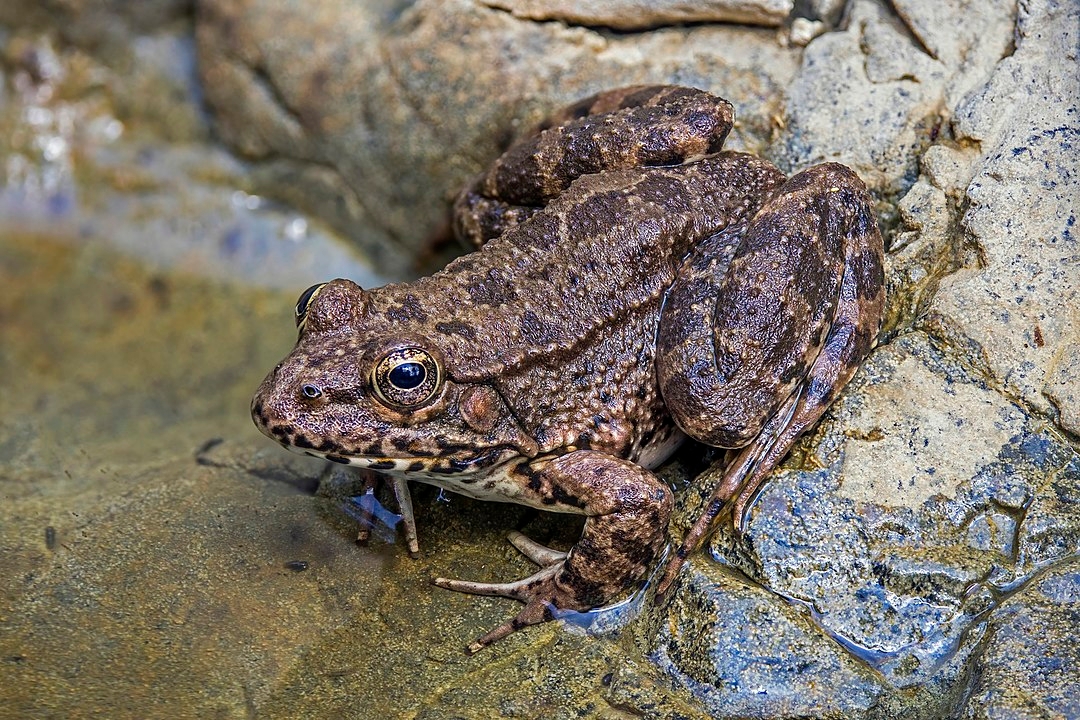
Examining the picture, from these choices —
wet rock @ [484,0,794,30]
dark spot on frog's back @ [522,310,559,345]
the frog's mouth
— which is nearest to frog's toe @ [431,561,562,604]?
the frog's mouth

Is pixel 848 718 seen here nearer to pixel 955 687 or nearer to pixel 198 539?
pixel 955 687

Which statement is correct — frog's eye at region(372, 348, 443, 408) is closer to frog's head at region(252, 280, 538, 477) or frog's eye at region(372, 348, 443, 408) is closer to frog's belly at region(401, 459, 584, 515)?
frog's head at region(252, 280, 538, 477)

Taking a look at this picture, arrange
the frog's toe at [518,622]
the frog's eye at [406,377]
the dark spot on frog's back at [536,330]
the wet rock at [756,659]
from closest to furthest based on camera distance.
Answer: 1. the wet rock at [756,659]
2. the frog's eye at [406,377]
3. the frog's toe at [518,622]
4. the dark spot on frog's back at [536,330]

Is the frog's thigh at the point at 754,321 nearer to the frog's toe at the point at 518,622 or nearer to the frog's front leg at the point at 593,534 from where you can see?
the frog's front leg at the point at 593,534

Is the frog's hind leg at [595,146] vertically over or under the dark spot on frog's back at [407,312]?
over

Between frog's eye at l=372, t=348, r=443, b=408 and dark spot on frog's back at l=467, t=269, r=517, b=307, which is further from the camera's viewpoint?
dark spot on frog's back at l=467, t=269, r=517, b=307

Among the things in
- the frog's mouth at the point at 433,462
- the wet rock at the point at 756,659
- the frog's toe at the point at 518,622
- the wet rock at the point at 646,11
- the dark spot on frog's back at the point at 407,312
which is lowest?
the frog's toe at the point at 518,622

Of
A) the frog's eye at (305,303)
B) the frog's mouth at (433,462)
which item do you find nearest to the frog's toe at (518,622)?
the frog's mouth at (433,462)
